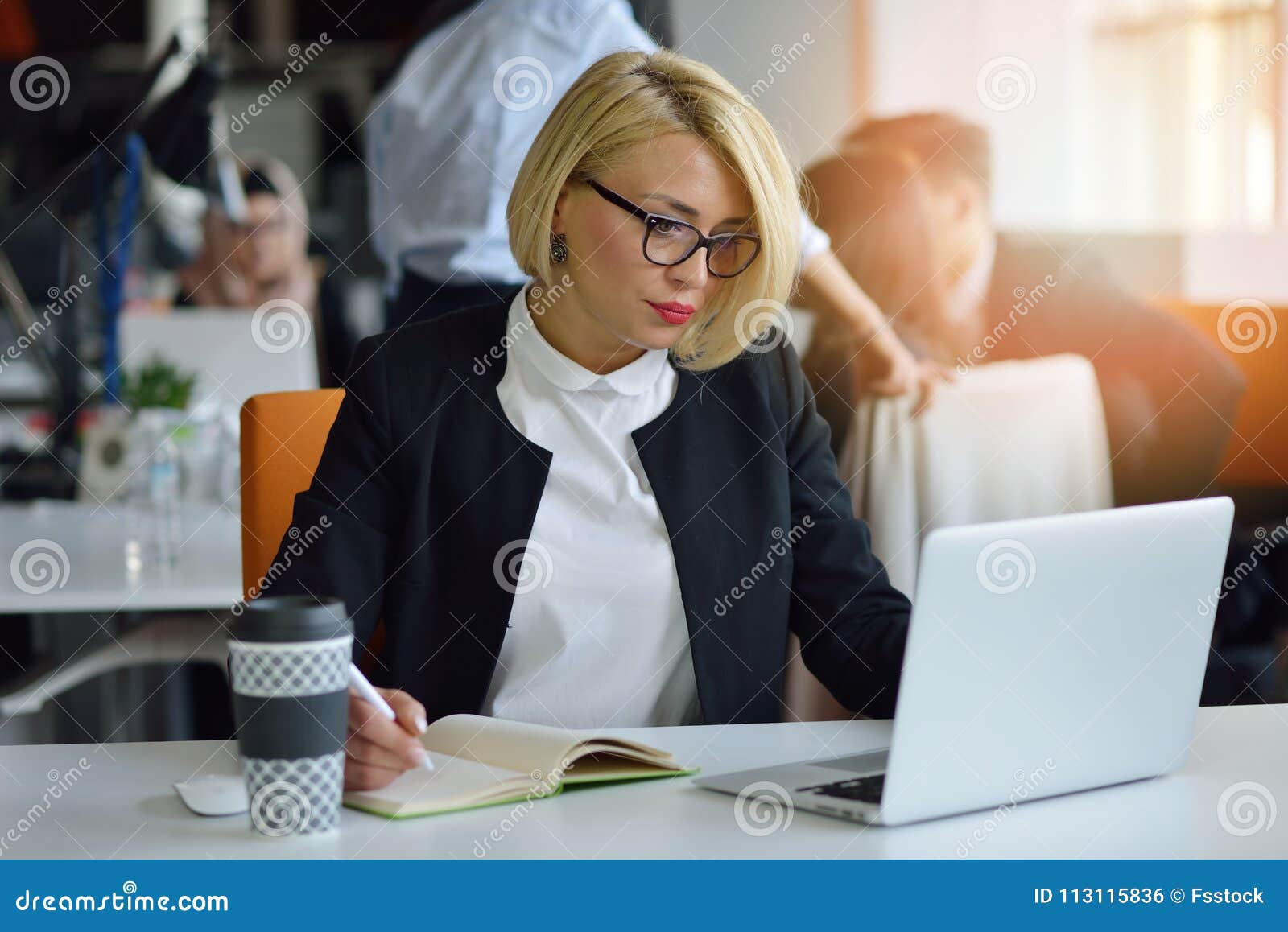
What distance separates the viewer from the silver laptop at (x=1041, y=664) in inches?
35.7

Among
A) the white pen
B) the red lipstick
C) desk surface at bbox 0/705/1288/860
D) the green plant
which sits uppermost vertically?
the red lipstick

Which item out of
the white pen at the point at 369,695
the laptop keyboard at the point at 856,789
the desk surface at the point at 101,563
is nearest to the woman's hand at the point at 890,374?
the desk surface at the point at 101,563

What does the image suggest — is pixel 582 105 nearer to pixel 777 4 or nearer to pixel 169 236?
pixel 777 4

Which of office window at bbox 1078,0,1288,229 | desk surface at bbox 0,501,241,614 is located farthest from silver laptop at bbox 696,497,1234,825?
office window at bbox 1078,0,1288,229

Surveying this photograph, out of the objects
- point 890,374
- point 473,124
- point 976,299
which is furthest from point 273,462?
point 976,299

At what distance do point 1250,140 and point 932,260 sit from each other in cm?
72

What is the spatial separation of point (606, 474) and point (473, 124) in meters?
1.27

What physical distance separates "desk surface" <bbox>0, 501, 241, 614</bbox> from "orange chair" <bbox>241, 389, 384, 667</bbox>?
478 millimetres

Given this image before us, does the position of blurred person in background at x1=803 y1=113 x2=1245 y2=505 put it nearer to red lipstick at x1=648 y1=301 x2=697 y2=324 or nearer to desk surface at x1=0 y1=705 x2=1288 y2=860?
red lipstick at x1=648 y1=301 x2=697 y2=324

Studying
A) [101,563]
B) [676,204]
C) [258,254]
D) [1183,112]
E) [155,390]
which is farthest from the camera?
[258,254]

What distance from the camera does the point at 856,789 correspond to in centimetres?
101

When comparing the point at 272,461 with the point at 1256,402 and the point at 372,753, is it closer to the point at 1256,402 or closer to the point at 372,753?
the point at 372,753

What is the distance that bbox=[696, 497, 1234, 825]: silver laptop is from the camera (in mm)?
906

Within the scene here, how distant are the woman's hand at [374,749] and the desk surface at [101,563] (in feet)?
3.43
